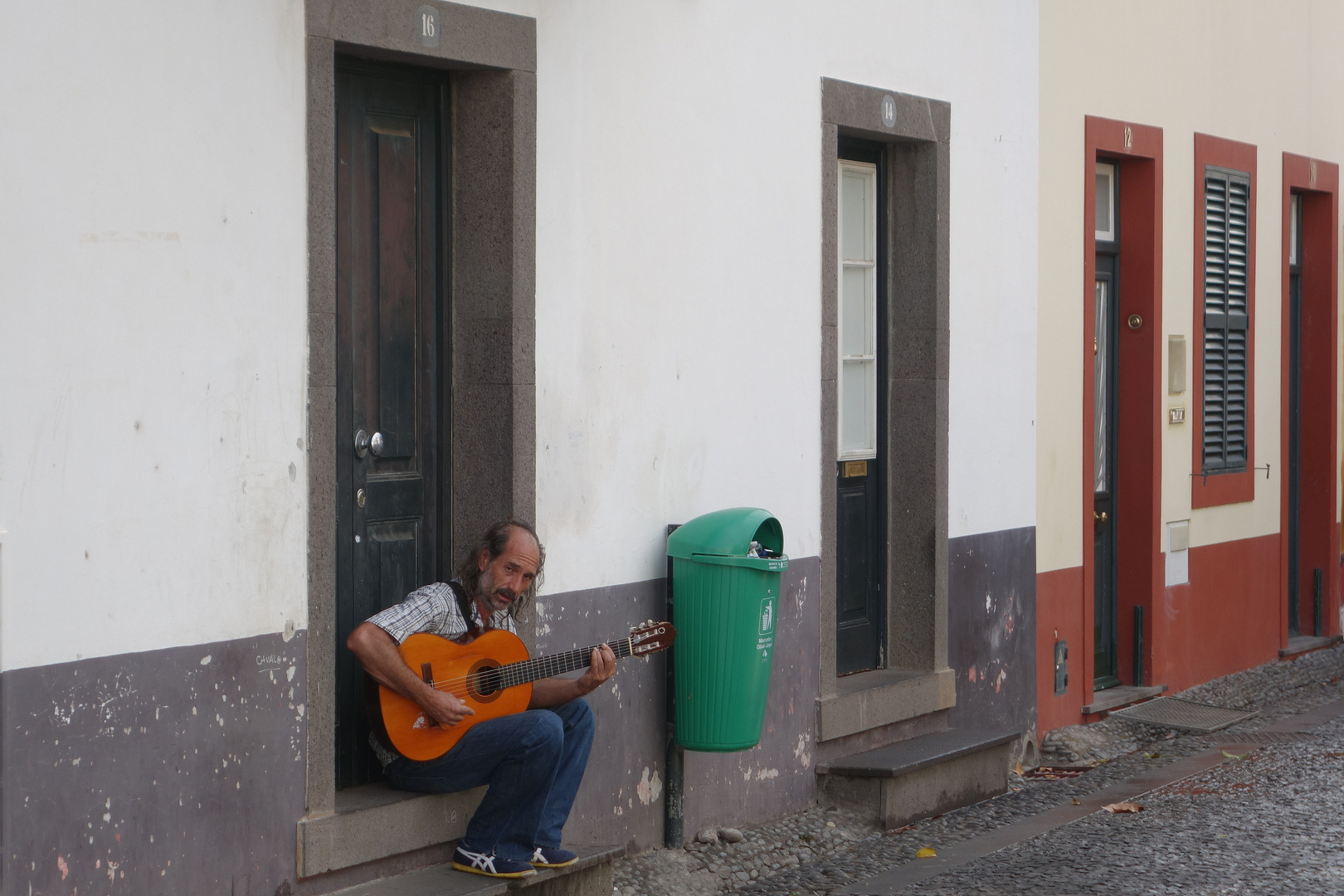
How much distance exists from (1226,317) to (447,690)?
7.07 metres

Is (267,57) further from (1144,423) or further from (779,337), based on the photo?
(1144,423)

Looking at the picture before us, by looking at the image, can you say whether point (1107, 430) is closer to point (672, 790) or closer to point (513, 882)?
point (672, 790)

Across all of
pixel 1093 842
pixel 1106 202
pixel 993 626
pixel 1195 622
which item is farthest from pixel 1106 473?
pixel 1093 842

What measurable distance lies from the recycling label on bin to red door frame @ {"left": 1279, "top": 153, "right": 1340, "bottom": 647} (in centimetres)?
750

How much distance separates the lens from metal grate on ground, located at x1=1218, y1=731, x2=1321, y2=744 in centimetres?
892

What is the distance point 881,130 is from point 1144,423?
3.21m

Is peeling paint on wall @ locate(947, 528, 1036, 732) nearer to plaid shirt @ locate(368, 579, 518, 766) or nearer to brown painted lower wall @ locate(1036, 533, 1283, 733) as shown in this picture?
brown painted lower wall @ locate(1036, 533, 1283, 733)

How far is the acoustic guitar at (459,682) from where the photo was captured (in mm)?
5137

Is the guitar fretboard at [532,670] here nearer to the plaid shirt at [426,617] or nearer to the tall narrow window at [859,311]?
the plaid shirt at [426,617]

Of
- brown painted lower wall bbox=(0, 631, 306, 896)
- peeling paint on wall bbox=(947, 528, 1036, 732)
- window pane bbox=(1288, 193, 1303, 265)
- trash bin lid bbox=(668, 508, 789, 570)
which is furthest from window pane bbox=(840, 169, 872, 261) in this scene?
window pane bbox=(1288, 193, 1303, 265)

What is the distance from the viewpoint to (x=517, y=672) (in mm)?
5305

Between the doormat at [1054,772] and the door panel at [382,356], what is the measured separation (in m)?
3.93

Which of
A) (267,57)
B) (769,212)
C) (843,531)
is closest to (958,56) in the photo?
(769,212)

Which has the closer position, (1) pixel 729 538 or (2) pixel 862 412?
(1) pixel 729 538
